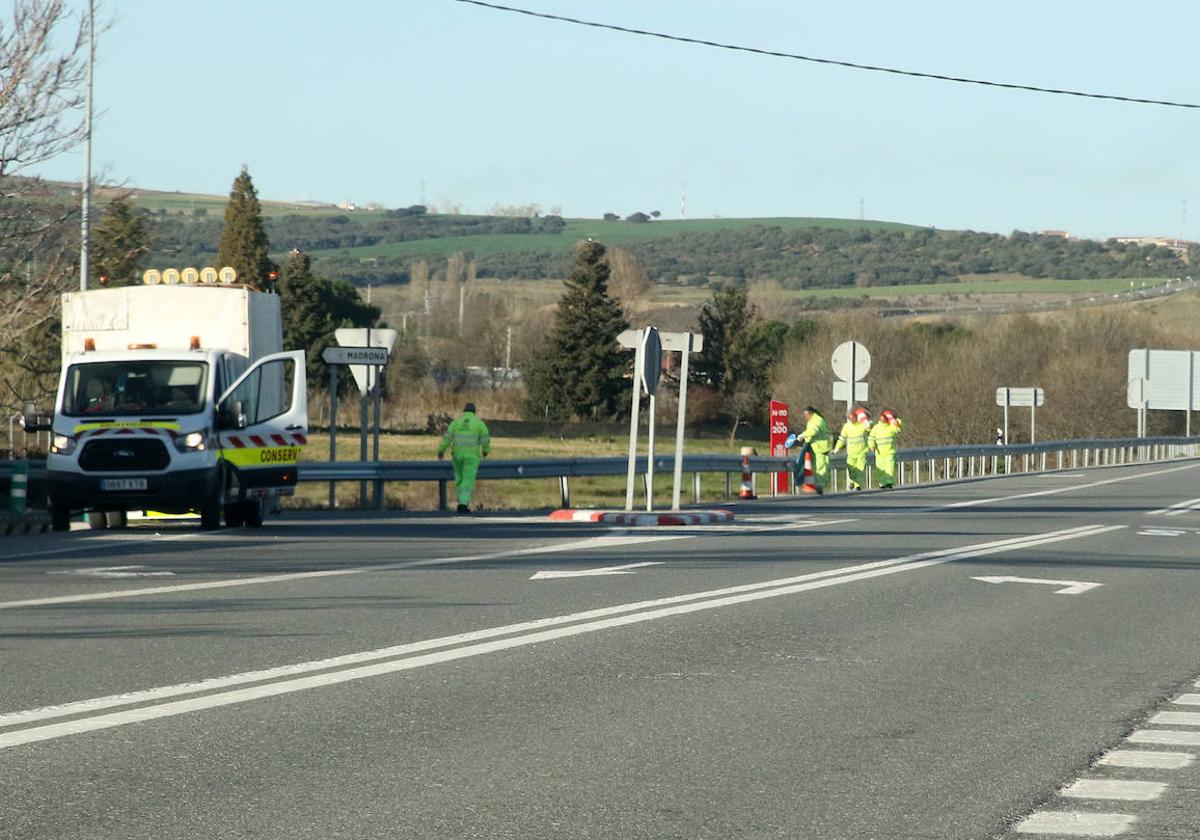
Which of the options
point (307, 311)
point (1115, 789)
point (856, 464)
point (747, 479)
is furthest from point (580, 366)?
point (1115, 789)

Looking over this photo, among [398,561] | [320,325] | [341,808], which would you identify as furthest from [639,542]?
[320,325]

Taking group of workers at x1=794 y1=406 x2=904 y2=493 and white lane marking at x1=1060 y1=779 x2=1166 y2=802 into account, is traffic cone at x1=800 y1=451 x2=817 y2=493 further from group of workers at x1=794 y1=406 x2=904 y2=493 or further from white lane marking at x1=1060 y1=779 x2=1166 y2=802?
white lane marking at x1=1060 y1=779 x2=1166 y2=802

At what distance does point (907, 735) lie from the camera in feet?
26.3

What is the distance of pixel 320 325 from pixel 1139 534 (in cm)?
7970

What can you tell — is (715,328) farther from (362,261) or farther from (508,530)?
(508,530)

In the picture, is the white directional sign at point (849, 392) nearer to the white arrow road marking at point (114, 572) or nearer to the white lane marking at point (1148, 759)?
the white arrow road marking at point (114, 572)

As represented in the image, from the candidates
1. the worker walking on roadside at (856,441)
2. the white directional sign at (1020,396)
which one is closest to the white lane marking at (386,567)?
the worker walking on roadside at (856,441)

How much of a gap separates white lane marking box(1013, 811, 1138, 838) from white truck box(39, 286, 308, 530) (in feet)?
48.1

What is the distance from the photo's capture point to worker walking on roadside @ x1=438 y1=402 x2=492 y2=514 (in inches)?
1011

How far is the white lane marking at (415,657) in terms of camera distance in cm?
793

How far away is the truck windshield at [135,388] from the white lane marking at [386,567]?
15.4 ft

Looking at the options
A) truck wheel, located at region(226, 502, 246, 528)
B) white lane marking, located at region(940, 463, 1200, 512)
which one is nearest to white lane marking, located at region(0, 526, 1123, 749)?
truck wheel, located at region(226, 502, 246, 528)

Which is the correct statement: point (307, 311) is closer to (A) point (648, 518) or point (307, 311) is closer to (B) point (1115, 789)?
(A) point (648, 518)

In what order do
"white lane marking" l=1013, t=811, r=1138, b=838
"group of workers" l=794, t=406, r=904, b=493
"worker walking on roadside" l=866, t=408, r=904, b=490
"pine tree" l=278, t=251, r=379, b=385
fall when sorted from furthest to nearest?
"pine tree" l=278, t=251, r=379, b=385
"worker walking on roadside" l=866, t=408, r=904, b=490
"group of workers" l=794, t=406, r=904, b=493
"white lane marking" l=1013, t=811, r=1138, b=838
